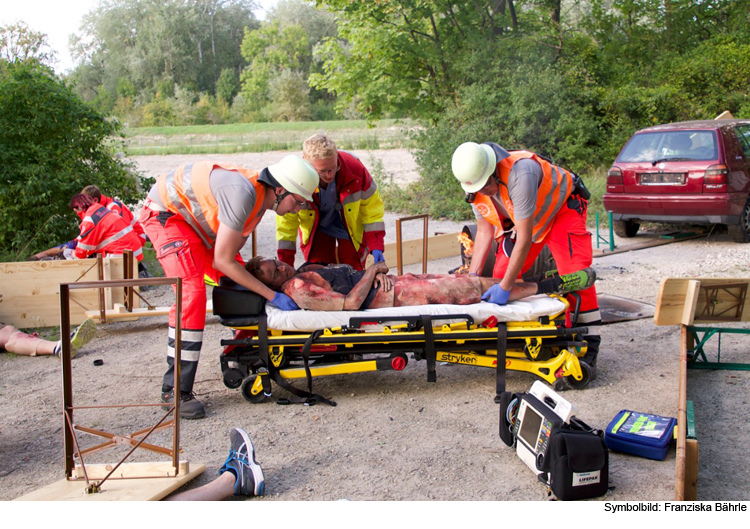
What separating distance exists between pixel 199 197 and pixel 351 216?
1.56 meters

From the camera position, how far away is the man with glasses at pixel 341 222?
18.3 ft

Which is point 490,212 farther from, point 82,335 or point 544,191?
point 82,335

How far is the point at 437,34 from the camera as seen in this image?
1678 cm

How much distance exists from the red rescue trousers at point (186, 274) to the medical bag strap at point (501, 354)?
1.97 m

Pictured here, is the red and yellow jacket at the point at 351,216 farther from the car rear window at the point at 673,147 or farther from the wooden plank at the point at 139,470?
the car rear window at the point at 673,147

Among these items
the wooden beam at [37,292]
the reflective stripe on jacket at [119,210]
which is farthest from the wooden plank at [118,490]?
the reflective stripe on jacket at [119,210]

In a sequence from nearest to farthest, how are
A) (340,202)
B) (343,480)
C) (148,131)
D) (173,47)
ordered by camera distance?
(343,480)
(340,202)
(148,131)
(173,47)

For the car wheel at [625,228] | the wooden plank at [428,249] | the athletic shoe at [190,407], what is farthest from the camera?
the car wheel at [625,228]

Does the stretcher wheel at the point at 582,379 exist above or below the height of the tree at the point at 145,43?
below

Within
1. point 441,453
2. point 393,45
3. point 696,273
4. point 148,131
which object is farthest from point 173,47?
point 441,453

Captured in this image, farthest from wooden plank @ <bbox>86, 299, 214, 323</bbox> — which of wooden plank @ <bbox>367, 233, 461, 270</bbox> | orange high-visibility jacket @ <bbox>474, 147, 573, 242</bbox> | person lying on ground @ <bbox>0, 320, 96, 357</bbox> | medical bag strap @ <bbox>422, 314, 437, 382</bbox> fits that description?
orange high-visibility jacket @ <bbox>474, 147, 573, 242</bbox>

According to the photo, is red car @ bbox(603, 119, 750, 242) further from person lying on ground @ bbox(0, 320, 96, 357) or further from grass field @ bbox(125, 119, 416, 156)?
grass field @ bbox(125, 119, 416, 156)
